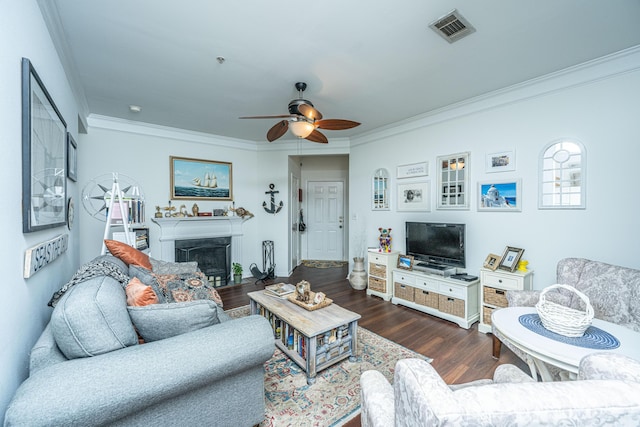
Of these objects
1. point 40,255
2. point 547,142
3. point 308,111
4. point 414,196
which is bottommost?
point 40,255

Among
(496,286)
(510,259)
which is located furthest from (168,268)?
(510,259)

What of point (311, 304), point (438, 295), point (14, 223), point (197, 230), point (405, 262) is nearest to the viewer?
point (14, 223)

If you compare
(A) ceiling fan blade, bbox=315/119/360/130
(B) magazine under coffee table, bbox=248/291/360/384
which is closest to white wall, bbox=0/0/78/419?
(B) magazine under coffee table, bbox=248/291/360/384

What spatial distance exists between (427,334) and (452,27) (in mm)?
2826

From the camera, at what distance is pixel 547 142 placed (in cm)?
271

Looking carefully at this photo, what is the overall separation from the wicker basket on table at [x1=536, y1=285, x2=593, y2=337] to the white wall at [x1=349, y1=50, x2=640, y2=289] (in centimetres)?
156

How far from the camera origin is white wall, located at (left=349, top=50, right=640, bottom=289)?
7.54 ft

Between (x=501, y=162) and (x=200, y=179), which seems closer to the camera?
(x=501, y=162)

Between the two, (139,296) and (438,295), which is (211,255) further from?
(438,295)

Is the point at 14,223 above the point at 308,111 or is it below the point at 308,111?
below

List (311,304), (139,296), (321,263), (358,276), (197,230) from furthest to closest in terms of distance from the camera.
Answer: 1. (321,263)
2. (197,230)
3. (358,276)
4. (311,304)
5. (139,296)

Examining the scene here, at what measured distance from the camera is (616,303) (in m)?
1.86

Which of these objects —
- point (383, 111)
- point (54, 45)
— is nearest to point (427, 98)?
point (383, 111)

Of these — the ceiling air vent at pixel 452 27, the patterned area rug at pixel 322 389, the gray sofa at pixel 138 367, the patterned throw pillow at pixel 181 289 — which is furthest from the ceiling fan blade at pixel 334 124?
the patterned area rug at pixel 322 389
